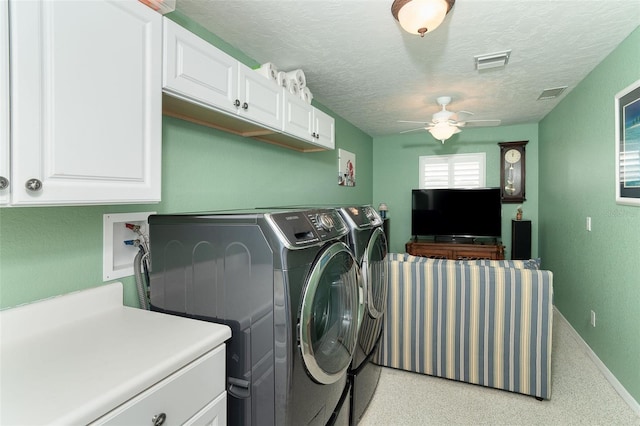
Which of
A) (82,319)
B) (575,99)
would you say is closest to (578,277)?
(575,99)

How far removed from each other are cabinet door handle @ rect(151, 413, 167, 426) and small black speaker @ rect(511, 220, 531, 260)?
15.3 ft

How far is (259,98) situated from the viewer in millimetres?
1848

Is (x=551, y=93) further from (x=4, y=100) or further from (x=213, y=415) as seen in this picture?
(x=4, y=100)

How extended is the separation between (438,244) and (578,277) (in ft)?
6.04

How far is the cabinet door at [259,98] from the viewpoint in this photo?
1.72 m

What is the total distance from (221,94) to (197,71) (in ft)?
0.55

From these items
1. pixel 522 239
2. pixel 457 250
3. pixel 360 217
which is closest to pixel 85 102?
pixel 360 217

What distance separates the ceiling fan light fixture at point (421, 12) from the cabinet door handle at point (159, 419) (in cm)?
190

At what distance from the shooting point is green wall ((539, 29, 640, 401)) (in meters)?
2.09

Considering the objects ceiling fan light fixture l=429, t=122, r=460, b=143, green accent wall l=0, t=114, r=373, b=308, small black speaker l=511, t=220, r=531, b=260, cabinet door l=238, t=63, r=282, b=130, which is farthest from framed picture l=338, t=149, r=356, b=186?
small black speaker l=511, t=220, r=531, b=260

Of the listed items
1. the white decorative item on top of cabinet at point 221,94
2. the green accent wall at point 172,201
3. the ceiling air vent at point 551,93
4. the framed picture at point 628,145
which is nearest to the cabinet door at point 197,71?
the white decorative item on top of cabinet at point 221,94

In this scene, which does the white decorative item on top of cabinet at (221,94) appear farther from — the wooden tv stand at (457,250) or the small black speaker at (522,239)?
the small black speaker at (522,239)

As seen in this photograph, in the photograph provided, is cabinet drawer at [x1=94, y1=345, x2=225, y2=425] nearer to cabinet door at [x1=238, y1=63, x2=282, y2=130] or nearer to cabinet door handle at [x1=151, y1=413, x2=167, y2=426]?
cabinet door handle at [x1=151, y1=413, x2=167, y2=426]

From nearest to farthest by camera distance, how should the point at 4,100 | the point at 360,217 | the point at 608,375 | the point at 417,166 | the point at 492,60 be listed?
the point at 4,100
the point at 360,217
the point at 608,375
the point at 492,60
the point at 417,166
